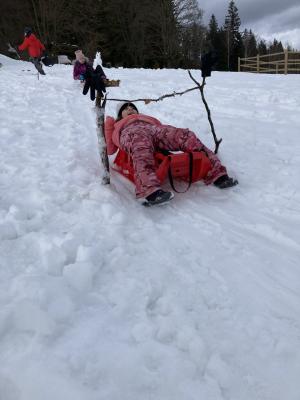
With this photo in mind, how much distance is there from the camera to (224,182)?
3207mm

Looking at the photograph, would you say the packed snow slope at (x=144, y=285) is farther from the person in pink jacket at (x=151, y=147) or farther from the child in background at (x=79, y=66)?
the child in background at (x=79, y=66)

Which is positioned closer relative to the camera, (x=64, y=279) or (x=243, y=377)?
(x=243, y=377)

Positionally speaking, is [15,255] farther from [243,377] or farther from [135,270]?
[243,377]

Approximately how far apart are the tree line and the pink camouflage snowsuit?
22376 millimetres

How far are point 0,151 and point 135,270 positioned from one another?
7.76 ft

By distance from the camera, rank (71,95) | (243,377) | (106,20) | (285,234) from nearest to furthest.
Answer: (243,377), (285,234), (71,95), (106,20)

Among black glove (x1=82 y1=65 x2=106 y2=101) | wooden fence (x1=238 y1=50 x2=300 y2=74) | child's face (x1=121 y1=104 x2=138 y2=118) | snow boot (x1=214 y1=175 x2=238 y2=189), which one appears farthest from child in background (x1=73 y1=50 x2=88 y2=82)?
wooden fence (x1=238 y1=50 x2=300 y2=74)

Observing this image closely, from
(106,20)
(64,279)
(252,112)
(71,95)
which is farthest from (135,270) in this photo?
(106,20)

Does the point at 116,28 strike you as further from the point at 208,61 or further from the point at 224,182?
the point at 224,182

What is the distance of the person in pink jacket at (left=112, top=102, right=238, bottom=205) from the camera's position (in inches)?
113

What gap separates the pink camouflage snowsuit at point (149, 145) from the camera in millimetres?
2943

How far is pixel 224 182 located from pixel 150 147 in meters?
0.69

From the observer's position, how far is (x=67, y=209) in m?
2.67

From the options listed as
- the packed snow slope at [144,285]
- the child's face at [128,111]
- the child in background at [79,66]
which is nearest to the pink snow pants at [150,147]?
the packed snow slope at [144,285]
